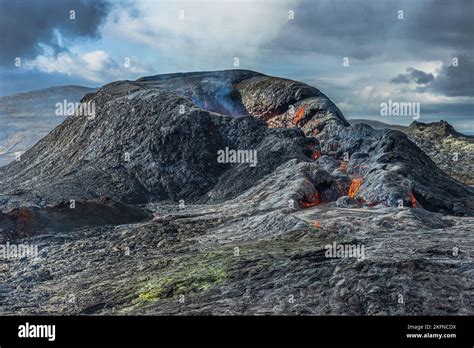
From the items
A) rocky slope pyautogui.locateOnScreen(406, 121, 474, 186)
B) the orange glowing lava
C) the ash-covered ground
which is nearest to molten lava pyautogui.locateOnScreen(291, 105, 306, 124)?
the ash-covered ground

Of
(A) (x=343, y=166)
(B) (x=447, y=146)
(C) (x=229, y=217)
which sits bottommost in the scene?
(C) (x=229, y=217)

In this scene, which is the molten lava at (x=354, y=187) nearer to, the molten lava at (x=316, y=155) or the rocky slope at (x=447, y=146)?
the molten lava at (x=316, y=155)

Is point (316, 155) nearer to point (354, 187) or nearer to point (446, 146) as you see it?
point (354, 187)

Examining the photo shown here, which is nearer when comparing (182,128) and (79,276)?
(79,276)

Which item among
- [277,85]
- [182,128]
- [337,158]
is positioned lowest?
[337,158]

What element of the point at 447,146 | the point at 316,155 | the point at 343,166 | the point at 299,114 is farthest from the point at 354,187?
the point at 447,146
